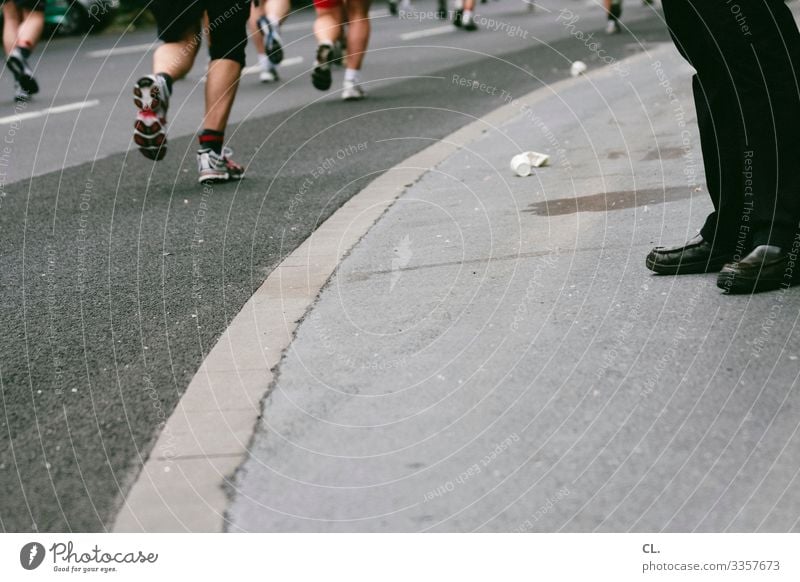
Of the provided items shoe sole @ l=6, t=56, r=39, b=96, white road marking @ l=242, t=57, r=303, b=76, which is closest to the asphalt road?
shoe sole @ l=6, t=56, r=39, b=96

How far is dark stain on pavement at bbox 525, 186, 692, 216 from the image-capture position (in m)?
4.44

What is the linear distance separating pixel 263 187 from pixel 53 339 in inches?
82.7

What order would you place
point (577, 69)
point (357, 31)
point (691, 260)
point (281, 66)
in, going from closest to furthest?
point (691, 260)
point (357, 31)
point (577, 69)
point (281, 66)

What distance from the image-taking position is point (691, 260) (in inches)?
136

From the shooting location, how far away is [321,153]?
19.9ft

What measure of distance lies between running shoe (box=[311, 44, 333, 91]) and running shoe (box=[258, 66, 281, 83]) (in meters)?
2.18

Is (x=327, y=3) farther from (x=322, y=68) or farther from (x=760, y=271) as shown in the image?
(x=760, y=271)

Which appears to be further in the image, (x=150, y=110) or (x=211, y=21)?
(x=211, y=21)

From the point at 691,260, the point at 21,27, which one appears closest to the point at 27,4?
the point at 21,27

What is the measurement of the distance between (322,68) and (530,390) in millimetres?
5213

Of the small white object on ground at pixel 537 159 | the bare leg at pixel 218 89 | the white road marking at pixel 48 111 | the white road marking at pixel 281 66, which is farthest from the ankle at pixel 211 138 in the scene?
the white road marking at pixel 281 66

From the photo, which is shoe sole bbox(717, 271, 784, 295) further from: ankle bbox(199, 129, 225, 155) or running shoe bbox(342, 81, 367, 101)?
running shoe bbox(342, 81, 367, 101)
